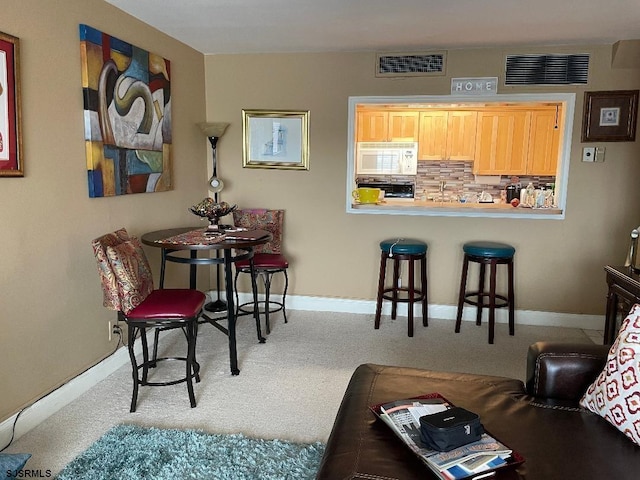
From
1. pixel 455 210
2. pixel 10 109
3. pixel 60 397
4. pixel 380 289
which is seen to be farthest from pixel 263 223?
pixel 10 109

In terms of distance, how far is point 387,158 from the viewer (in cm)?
623

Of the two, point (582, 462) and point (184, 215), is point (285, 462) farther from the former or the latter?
point (184, 215)

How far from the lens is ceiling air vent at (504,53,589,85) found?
12.4 ft

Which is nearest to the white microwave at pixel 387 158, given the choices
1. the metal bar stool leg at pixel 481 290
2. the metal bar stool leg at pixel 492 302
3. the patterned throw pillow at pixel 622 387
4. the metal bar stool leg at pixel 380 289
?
the metal bar stool leg at pixel 481 290

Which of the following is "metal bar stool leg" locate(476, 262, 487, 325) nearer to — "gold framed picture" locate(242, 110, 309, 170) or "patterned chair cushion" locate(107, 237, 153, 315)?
"gold framed picture" locate(242, 110, 309, 170)

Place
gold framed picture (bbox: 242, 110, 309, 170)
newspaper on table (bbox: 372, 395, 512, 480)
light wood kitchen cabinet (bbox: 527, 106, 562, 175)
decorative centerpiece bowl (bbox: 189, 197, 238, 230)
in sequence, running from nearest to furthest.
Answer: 1. newspaper on table (bbox: 372, 395, 512, 480)
2. decorative centerpiece bowl (bbox: 189, 197, 238, 230)
3. gold framed picture (bbox: 242, 110, 309, 170)
4. light wood kitchen cabinet (bbox: 527, 106, 562, 175)

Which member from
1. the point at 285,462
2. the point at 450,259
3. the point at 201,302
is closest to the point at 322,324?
the point at 450,259

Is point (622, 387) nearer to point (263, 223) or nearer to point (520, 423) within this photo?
point (520, 423)

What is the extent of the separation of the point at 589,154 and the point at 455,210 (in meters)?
1.14

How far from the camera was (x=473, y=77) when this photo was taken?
393 centimetres

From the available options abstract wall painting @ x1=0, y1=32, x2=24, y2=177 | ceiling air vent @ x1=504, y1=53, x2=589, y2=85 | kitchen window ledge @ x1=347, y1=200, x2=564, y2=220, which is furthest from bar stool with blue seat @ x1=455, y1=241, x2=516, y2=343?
abstract wall painting @ x1=0, y1=32, x2=24, y2=177

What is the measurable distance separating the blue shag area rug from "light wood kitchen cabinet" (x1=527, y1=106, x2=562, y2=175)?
4.99 metres

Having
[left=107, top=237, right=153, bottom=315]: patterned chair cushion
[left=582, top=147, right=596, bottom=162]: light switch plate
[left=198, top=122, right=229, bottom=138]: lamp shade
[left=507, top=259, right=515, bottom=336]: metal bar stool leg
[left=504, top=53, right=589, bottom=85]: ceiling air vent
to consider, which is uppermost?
[left=504, top=53, right=589, bottom=85]: ceiling air vent

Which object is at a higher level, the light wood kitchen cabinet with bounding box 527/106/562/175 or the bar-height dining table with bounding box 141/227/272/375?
the light wood kitchen cabinet with bounding box 527/106/562/175
